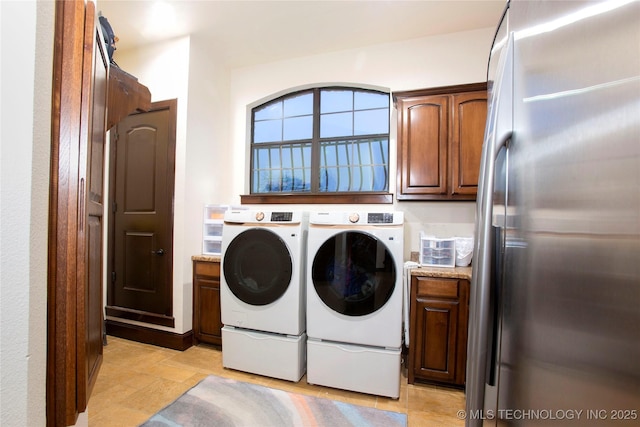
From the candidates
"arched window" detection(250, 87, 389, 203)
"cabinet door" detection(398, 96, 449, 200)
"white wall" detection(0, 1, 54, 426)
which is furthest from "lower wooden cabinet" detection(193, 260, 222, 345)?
"white wall" detection(0, 1, 54, 426)

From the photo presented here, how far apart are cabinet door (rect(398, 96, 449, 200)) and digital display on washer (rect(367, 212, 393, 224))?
0.51 m

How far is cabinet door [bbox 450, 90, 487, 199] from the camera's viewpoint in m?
2.26

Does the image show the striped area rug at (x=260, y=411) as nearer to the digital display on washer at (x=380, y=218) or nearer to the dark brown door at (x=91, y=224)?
the dark brown door at (x=91, y=224)

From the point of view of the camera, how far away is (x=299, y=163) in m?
3.26

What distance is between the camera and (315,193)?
3.04 metres

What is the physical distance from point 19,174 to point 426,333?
2.24m

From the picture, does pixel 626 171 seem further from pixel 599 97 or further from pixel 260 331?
pixel 260 331

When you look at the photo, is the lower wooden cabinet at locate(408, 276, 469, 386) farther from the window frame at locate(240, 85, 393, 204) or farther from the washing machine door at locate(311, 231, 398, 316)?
the window frame at locate(240, 85, 393, 204)

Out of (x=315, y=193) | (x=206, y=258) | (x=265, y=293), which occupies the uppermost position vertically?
(x=315, y=193)

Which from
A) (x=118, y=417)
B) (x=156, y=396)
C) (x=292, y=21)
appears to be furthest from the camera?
(x=292, y=21)

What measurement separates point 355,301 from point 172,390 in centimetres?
142

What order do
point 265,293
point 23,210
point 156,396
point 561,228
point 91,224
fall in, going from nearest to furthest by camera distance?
point 561,228, point 23,210, point 91,224, point 156,396, point 265,293

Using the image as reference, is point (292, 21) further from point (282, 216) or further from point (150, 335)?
point (150, 335)

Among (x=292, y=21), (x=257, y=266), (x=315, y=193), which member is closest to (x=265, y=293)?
(x=257, y=266)
